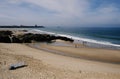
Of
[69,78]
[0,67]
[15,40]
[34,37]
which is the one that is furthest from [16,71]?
[34,37]

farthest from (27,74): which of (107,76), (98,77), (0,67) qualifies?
(107,76)

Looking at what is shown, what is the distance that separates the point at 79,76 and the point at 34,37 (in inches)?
1115

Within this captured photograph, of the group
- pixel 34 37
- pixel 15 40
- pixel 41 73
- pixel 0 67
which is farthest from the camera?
pixel 34 37

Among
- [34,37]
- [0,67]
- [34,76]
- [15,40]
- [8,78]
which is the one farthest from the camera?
[34,37]

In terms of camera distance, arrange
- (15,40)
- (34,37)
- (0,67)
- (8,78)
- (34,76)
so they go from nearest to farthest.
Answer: (8,78) < (34,76) < (0,67) < (15,40) < (34,37)

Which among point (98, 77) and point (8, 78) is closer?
point (8, 78)

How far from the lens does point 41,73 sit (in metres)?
12.2

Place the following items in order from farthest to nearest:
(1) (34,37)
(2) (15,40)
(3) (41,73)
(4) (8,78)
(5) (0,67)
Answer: (1) (34,37)
(2) (15,40)
(5) (0,67)
(3) (41,73)
(4) (8,78)

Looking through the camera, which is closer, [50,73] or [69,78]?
[69,78]

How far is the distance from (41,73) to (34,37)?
27.6 meters

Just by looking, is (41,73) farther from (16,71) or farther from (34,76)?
(16,71)

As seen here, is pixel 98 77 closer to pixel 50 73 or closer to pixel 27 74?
pixel 50 73

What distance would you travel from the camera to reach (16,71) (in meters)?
12.3

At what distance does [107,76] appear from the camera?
12.8 meters
